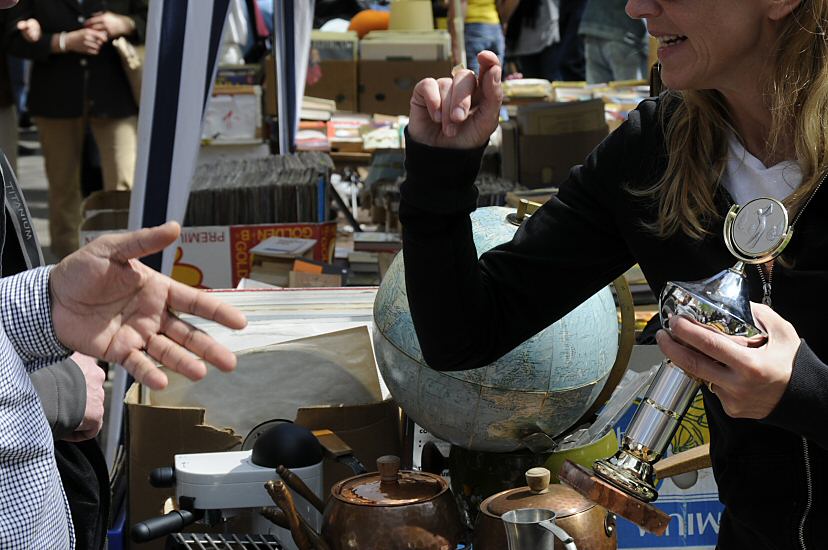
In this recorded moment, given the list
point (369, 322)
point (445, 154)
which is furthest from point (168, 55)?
point (445, 154)

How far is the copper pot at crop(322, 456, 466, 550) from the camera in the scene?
1.97 m

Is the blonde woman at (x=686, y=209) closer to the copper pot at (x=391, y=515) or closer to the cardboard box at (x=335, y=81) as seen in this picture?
the copper pot at (x=391, y=515)

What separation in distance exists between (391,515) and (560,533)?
0.35 meters

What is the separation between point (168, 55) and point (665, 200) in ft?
6.13

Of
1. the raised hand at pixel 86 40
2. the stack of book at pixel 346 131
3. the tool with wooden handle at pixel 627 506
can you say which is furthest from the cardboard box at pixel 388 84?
the tool with wooden handle at pixel 627 506

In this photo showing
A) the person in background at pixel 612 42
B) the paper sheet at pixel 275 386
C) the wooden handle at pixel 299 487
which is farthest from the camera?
the person in background at pixel 612 42

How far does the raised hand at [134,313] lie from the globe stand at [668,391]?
0.49 m

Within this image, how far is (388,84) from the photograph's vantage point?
8.40 m

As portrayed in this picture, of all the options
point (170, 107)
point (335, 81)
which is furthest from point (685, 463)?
point (335, 81)

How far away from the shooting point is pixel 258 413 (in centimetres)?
270

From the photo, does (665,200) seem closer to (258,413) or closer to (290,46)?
(258,413)

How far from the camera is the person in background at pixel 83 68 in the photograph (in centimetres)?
604

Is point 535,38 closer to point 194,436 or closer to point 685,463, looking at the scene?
point 194,436

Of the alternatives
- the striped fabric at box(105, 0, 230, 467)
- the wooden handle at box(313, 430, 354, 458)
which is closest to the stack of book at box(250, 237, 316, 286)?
the striped fabric at box(105, 0, 230, 467)
